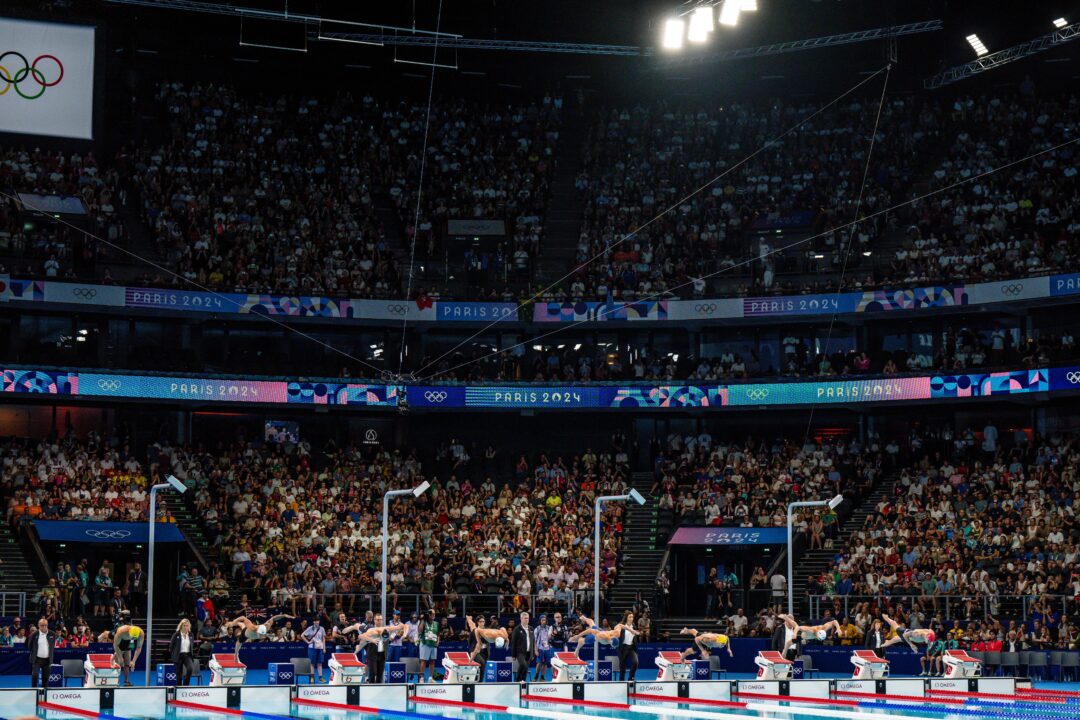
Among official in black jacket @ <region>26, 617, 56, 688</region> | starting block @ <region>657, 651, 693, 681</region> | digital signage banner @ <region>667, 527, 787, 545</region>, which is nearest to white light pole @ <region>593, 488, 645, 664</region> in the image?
starting block @ <region>657, 651, 693, 681</region>

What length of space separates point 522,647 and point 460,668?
4.91 ft

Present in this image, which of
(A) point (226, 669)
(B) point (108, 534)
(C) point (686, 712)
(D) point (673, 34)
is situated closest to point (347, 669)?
(A) point (226, 669)

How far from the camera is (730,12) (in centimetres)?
3325

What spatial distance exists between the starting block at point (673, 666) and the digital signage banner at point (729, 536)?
510 inches

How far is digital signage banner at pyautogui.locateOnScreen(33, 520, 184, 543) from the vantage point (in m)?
45.2

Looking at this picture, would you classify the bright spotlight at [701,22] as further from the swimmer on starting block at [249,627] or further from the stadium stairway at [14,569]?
the stadium stairway at [14,569]

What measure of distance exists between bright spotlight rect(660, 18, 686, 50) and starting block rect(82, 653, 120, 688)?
19402mm

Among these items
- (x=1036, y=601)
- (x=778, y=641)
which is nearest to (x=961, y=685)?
(x=778, y=641)

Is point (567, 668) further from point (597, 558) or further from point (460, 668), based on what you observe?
point (597, 558)

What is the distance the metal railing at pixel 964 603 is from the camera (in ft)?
134

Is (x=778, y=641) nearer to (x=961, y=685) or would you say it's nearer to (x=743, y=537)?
(x=961, y=685)

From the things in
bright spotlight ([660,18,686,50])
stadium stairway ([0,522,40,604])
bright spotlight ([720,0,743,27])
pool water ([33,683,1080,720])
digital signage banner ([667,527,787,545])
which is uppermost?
bright spotlight ([660,18,686,50])

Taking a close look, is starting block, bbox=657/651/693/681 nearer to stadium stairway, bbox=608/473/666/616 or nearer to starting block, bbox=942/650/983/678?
starting block, bbox=942/650/983/678

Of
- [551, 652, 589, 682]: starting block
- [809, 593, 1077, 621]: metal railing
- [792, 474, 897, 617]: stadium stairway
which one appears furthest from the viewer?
[792, 474, 897, 617]: stadium stairway
